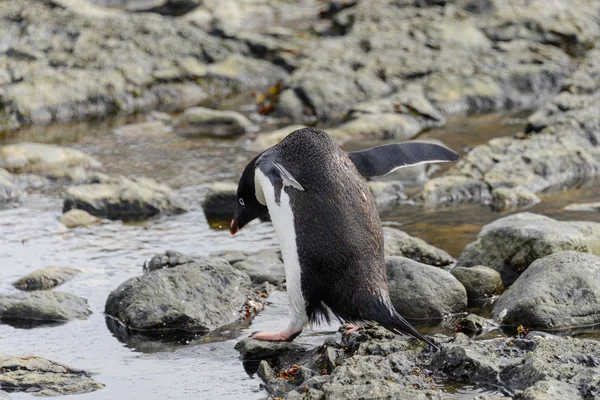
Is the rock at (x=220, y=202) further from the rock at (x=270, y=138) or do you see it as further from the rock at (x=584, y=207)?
the rock at (x=584, y=207)

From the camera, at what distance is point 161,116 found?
519 inches

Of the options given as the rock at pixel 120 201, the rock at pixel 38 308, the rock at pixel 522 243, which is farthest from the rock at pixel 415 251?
the rock at pixel 120 201

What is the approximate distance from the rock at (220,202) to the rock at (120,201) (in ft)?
0.79

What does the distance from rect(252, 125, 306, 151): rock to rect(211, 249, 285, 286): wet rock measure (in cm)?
380

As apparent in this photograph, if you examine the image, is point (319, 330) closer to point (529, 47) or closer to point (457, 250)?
point (457, 250)

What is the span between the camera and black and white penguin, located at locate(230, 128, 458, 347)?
5.55m

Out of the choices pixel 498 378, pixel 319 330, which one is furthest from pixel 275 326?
pixel 498 378

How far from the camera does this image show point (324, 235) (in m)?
5.59

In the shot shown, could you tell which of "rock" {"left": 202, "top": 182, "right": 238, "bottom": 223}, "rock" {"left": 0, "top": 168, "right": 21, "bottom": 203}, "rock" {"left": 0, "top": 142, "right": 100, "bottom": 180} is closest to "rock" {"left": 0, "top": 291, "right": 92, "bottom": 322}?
"rock" {"left": 202, "top": 182, "right": 238, "bottom": 223}

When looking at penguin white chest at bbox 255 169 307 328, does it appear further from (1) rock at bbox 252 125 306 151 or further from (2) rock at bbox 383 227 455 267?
(1) rock at bbox 252 125 306 151

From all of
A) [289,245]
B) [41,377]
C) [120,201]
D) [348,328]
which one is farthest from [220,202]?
[41,377]

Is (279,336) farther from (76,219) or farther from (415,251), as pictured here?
(76,219)

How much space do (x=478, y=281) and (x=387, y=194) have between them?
275 centimetres

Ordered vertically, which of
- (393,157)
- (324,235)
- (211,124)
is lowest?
(211,124)
